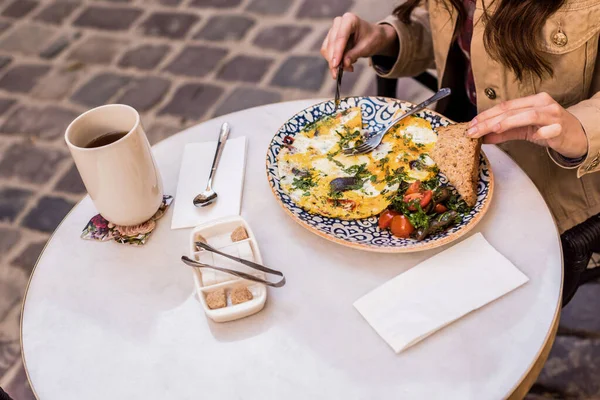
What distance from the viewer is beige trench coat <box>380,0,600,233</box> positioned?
1179mm

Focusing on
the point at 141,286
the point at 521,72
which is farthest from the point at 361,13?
the point at 141,286

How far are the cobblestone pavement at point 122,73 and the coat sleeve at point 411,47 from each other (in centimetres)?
102

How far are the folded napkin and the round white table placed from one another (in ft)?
0.06

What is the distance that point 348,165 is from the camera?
4.06ft

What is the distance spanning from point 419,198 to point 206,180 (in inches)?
18.4

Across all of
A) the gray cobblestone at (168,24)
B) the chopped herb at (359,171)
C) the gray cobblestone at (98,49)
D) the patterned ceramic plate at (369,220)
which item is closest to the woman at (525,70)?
the patterned ceramic plate at (369,220)

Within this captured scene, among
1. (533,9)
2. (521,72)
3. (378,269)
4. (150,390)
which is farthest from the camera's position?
(521,72)

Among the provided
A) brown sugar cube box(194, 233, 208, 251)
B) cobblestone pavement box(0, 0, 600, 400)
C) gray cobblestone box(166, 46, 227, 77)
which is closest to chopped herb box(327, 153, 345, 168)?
brown sugar cube box(194, 233, 208, 251)

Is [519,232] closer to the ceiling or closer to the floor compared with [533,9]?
closer to the floor

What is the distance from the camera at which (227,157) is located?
1318 mm

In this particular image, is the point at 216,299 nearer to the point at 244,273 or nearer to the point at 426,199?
the point at 244,273

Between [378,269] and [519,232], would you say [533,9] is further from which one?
[378,269]

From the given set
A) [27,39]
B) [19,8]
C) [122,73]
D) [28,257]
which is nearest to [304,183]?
[28,257]

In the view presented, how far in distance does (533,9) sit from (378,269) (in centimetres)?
63
